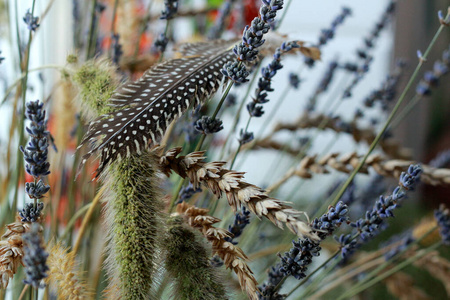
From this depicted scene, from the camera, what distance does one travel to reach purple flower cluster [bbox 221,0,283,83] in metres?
0.26

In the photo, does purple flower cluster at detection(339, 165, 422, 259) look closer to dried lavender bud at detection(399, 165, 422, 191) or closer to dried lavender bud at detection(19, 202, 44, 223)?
dried lavender bud at detection(399, 165, 422, 191)

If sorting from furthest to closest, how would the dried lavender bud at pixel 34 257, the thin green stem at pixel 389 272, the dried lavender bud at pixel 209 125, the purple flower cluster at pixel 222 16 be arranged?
the purple flower cluster at pixel 222 16 → the thin green stem at pixel 389 272 → the dried lavender bud at pixel 209 125 → the dried lavender bud at pixel 34 257

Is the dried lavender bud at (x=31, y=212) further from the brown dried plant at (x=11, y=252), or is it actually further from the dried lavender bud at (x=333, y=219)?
the dried lavender bud at (x=333, y=219)

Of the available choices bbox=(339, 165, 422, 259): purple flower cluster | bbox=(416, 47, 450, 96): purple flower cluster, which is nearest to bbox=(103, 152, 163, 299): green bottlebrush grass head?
bbox=(339, 165, 422, 259): purple flower cluster

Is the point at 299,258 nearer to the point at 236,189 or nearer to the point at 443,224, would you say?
the point at 236,189

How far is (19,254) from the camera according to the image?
247 mm

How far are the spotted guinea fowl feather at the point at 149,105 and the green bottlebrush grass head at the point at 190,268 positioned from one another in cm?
6

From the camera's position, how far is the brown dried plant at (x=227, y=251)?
0.86 feet

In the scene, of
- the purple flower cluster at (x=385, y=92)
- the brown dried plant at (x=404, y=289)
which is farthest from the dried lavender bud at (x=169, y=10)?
the brown dried plant at (x=404, y=289)

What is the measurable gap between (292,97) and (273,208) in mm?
1714

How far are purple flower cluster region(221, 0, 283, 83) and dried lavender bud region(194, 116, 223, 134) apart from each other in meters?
0.04

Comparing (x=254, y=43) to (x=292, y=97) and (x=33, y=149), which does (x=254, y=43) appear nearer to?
(x=33, y=149)

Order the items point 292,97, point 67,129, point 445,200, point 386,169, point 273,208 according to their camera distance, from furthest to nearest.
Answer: point 292,97 < point 445,200 < point 67,129 < point 386,169 < point 273,208

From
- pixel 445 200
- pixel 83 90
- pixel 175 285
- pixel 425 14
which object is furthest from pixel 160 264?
pixel 425 14
